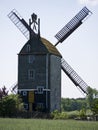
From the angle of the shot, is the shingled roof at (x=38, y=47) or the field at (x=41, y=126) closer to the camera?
the field at (x=41, y=126)

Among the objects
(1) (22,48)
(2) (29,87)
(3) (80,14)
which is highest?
(3) (80,14)

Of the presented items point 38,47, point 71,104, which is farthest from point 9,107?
point 71,104

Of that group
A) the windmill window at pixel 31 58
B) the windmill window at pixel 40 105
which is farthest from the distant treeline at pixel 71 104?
the windmill window at pixel 40 105

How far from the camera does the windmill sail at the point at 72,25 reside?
245 feet

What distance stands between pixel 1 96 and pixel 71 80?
37.4 ft

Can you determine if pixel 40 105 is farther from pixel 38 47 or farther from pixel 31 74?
pixel 38 47

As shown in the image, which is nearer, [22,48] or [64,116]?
[64,116]

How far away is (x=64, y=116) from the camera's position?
63.5m

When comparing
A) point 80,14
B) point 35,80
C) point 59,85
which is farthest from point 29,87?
point 80,14

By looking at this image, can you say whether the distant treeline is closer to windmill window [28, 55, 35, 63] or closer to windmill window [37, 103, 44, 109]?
windmill window [28, 55, 35, 63]

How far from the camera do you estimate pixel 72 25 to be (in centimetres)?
7488

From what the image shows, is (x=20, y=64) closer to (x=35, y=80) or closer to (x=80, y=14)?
(x=35, y=80)

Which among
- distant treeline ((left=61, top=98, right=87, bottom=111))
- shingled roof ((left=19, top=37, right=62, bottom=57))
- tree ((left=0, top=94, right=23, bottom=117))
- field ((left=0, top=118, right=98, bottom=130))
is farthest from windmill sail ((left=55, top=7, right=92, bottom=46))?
distant treeline ((left=61, top=98, right=87, bottom=111))

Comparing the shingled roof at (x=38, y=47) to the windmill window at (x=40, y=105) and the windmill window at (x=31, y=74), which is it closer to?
the windmill window at (x=31, y=74)
